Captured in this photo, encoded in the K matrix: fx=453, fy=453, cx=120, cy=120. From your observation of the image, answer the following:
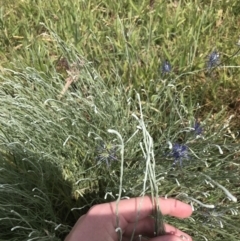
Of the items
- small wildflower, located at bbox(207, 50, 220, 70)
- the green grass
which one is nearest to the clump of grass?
the green grass

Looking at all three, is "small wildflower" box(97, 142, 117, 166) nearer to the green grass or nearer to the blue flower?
the green grass

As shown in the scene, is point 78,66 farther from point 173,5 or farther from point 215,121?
point 173,5

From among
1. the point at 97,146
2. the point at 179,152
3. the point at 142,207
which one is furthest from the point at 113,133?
the point at 142,207

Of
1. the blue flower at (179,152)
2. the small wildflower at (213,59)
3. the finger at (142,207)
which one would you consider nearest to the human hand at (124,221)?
the finger at (142,207)

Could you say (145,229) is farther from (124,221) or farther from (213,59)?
(213,59)

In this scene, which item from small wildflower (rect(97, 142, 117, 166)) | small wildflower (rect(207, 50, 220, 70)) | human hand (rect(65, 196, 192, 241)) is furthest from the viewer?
small wildflower (rect(207, 50, 220, 70))

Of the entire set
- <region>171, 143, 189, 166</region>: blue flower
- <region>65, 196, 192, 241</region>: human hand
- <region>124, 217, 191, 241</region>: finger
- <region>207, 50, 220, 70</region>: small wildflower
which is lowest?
<region>124, 217, 191, 241</region>: finger

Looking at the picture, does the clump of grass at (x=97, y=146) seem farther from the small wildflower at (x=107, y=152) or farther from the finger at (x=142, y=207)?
the finger at (x=142, y=207)
